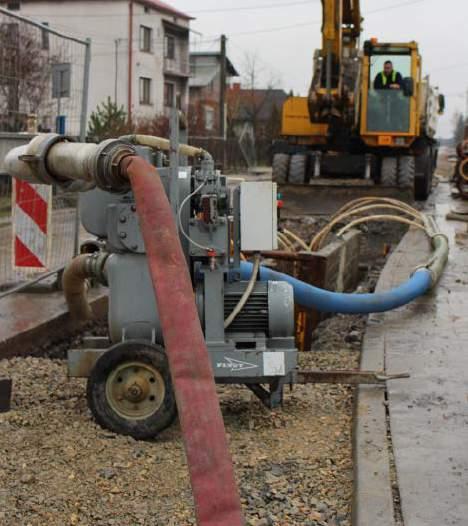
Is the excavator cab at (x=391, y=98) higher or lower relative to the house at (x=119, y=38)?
lower

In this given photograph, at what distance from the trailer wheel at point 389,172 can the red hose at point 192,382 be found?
1751cm

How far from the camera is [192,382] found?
2250mm

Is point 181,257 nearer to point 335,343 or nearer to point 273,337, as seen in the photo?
point 273,337

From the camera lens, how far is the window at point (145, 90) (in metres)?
53.7

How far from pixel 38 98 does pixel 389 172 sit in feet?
42.1

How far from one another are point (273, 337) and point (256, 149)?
45121mm

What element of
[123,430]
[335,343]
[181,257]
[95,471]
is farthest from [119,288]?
[335,343]

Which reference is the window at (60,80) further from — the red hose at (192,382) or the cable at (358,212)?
the red hose at (192,382)

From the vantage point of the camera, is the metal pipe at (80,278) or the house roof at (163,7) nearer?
the metal pipe at (80,278)

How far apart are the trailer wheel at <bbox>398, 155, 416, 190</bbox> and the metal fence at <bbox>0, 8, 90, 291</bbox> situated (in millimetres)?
11864

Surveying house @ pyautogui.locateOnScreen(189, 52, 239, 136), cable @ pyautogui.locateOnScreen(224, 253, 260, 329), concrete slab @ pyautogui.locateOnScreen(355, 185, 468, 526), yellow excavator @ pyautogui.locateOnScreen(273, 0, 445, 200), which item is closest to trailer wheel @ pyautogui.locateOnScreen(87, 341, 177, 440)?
cable @ pyautogui.locateOnScreen(224, 253, 260, 329)

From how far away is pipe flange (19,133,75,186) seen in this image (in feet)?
13.5

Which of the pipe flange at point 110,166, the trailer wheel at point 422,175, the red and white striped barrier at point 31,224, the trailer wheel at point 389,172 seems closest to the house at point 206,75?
the trailer wheel at point 422,175

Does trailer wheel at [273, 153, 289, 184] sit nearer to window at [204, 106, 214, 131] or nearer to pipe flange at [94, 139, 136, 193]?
pipe flange at [94, 139, 136, 193]
